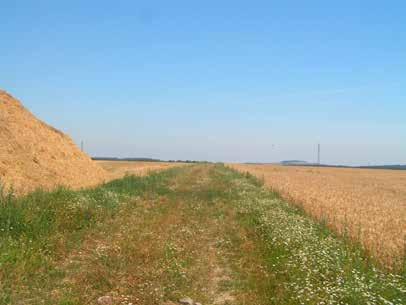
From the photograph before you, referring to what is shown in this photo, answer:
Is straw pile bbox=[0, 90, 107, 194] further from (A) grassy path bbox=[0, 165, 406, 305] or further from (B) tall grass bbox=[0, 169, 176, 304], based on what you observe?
(A) grassy path bbox=[0, 165, 406, 305]

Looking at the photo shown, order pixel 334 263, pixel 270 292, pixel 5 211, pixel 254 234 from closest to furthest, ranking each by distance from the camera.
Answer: pixel 270 292 < pixel 334 263 < pixel 5 211 < pixel 254 234

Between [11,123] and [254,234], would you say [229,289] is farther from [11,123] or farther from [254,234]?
[11,123]

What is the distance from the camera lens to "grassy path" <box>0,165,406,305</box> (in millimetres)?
7625

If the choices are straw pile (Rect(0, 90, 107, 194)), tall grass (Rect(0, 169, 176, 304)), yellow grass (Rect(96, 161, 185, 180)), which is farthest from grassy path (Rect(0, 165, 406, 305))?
yellow grass (Rect(96, 161, 185, 180))

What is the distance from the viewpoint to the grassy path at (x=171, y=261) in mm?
7625

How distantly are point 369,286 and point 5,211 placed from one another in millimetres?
8738

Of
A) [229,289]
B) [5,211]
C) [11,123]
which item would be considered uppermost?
[11,123]

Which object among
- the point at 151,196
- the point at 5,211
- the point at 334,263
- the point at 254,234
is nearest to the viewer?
the point at 334,263

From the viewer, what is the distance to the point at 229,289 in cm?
849

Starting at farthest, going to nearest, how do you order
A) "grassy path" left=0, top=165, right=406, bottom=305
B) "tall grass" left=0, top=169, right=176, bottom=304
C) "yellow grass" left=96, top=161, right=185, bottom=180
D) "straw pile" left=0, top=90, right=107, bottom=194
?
"yellow grass" left=96, top=161, right=185, bottom=180 → "straw pile" left=0, top=90, right=107, bottom=194 → "tall grass" left=0, top=169, right=176, bottom=304 → "grassy path" left=0, top=165, right=406, bottom=305

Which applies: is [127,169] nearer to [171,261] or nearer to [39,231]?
[39,231]

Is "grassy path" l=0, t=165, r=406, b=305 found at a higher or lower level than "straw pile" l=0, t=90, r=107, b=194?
lower

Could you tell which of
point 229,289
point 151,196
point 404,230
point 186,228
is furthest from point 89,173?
point 229,289

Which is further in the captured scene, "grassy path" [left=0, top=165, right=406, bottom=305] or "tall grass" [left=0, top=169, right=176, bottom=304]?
"tall grass" [left=0, top=169, right=176, bottom=304]
